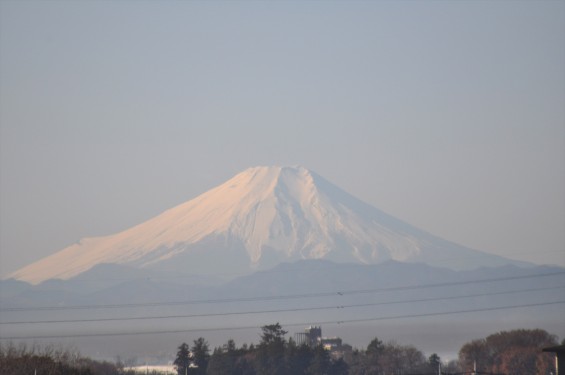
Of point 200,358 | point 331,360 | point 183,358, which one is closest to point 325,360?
point 331,360

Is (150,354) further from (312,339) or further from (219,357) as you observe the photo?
(219,357)

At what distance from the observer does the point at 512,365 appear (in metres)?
100

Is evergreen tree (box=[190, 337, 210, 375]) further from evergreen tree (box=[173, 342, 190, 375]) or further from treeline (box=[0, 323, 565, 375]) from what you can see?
evergreen tree (box=[173, 342, 190, 375])

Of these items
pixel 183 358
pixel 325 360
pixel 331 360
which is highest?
pixel 183 358

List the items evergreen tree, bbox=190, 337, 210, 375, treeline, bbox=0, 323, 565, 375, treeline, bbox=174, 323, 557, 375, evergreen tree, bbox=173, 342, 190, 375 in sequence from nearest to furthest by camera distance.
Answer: treeline, bbox=0, 323, 565, 375 → treeline, bbox=174, 323, 557, 375 → evergreen tree, bbox=173, 342, 190, 375 → evergreen tree, bbox=190, 337, 210, 375

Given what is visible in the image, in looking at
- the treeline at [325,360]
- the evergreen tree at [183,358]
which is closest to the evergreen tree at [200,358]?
the treeline at [325,360]

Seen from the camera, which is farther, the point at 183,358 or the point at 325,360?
the point at 183,358

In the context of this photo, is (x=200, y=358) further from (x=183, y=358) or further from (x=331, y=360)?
(x=331, y=360)

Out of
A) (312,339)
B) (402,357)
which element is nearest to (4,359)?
(402,357)

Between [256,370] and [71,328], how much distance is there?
8227 cm

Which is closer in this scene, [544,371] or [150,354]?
[544,371]

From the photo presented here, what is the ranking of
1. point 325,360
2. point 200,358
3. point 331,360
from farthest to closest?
point 331,360, point 200,358, point 325,360

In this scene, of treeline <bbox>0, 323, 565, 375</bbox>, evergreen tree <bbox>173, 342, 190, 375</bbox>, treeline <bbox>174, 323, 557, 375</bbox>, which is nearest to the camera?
treeline <bbox>0, 323, 565, 375</bbox>

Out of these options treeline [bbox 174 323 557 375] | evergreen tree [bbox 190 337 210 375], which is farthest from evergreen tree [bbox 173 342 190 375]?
evergreen tree [bbox 190 337 210 375]
